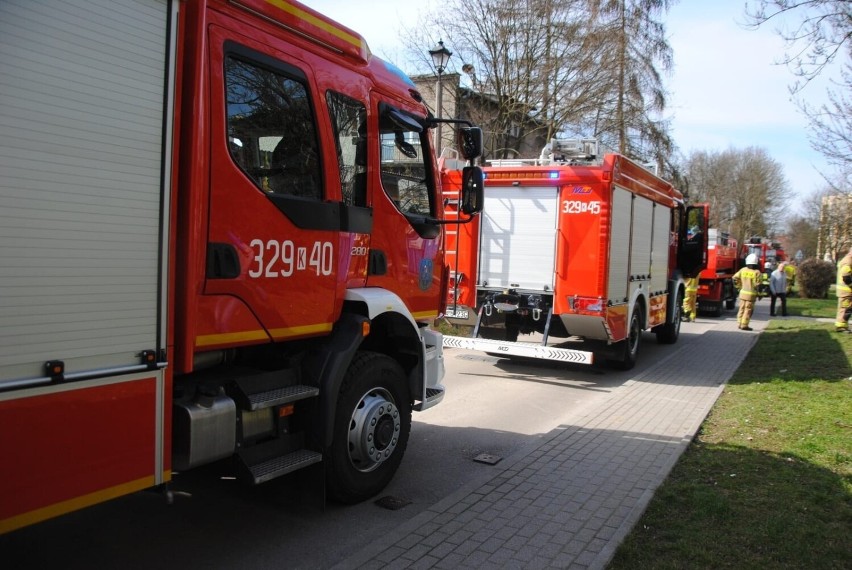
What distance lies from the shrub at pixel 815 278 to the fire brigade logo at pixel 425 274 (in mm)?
30324

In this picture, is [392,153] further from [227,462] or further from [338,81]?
[227,462]

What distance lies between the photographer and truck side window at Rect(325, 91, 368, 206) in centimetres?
389

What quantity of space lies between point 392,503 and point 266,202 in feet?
7.43

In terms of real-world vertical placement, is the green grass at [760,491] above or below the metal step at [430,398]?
below

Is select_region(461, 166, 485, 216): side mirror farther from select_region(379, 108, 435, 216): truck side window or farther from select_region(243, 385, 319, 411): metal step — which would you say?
select_region(243, 385, 319, 411): metal step

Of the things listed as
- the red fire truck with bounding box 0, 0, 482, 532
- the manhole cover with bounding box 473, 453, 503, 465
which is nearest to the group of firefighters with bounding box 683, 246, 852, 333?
the manhole cover with bounding box 473, 453, 503, 465

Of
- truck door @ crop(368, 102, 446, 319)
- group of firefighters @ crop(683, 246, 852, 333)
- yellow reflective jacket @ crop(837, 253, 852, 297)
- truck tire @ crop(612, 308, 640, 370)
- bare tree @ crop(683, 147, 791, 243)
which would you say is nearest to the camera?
truck door @ crop(368, 102, 446, 319)

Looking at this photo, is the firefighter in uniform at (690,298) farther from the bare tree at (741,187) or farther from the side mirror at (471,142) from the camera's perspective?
the bare tree at (741,187)

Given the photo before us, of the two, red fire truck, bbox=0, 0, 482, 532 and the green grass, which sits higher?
red fire truck, bbox=0, 0, 482, 532

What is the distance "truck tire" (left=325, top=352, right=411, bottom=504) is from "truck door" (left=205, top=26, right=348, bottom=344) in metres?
0.49

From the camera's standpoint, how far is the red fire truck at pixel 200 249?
2252mm

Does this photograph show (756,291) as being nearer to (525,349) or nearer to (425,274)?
(525,349)

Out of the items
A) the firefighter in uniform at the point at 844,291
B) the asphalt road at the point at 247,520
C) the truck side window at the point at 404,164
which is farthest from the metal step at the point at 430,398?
the firefighter in uniform at the point at 844,291

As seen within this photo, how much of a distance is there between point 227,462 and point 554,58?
15.7 metres
